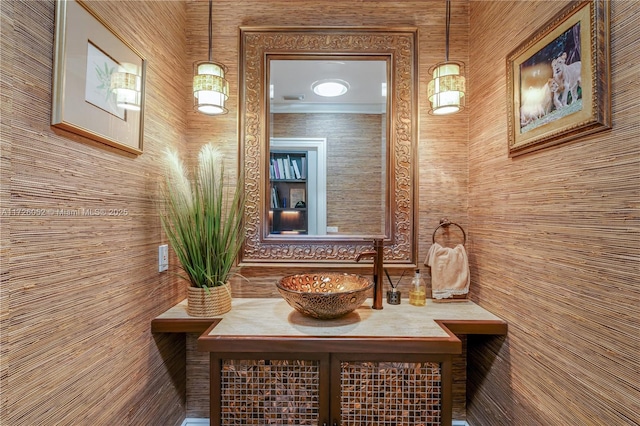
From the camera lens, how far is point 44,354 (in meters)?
0.79

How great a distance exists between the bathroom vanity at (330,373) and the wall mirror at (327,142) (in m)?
0.51

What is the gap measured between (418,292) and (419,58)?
1239mm

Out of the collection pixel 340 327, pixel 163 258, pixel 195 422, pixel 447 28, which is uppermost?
pixel 447 28

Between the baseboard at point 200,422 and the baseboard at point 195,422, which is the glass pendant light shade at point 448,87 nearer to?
the baseboard at point 200,422

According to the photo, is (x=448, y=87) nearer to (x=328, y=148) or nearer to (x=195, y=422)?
(x=328, y=148)

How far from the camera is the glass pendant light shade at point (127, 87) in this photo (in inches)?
41.6

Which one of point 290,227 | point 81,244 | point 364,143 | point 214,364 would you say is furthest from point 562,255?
point 81,244

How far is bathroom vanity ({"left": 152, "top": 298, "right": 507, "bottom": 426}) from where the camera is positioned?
1.11m

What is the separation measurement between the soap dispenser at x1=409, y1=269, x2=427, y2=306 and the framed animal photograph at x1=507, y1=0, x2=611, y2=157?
2.29 ft

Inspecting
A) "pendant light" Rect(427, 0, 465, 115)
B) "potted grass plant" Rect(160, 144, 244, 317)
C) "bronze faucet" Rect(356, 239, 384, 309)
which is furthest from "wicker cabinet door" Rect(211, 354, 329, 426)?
"pendant light" Rect(427, 0, 465, 115)

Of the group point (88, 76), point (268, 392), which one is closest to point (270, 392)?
point (268, 392)

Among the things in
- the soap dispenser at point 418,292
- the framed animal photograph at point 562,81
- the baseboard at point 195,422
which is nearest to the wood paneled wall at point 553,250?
the framed animal photograph at point 562,81

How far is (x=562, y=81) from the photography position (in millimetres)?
972

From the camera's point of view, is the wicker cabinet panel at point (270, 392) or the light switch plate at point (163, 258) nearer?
the wicker cabinet panel at point (270, 392)
